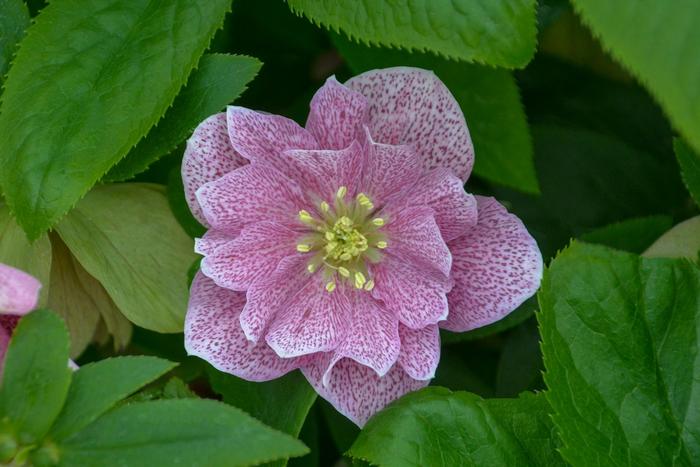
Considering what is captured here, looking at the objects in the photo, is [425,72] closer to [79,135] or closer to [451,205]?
[451,205]

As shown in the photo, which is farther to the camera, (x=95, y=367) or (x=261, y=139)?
(x=261, y=139)

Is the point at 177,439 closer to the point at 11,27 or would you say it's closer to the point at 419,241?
the point at 419,241

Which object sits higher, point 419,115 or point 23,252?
point 419,115

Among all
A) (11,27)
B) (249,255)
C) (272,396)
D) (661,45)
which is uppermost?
(661,45)

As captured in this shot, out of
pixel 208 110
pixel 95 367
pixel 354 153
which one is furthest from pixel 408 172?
pixel 95 367

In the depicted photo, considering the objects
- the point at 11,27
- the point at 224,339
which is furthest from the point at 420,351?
the point at 11,27

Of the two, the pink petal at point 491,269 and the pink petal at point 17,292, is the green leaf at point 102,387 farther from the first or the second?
the pink petal at point 491,269
